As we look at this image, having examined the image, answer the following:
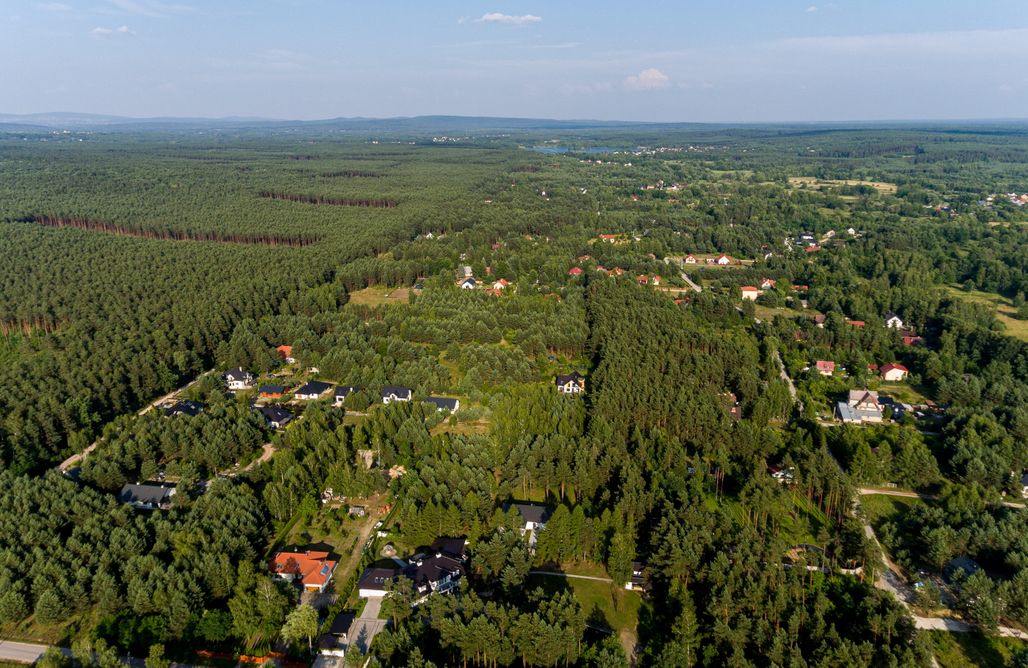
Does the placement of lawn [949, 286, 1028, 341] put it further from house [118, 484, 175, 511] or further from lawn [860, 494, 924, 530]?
house [118, 484, 175, 511]

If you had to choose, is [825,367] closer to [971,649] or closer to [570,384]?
[570,384]

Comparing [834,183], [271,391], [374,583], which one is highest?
[834,183]

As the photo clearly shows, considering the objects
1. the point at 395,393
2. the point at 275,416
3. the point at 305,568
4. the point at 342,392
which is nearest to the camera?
the point at 305,568

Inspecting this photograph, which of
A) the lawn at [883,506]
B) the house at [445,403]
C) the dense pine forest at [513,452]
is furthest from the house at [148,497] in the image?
the lawn at [883,506]

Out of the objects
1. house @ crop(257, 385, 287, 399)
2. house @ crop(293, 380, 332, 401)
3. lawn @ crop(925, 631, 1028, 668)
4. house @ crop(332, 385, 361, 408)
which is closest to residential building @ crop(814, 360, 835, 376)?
lawn @ crop(925, 631, 1028, 668)

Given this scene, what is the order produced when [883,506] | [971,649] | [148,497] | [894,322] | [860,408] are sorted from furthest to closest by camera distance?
[894,322] → [860,408] → [883,506] → [148,497] → [971,649]

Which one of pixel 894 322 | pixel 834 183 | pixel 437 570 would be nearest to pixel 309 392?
pixel 437 570

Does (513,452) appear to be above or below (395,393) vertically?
above
